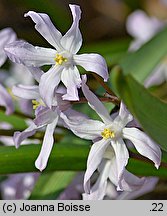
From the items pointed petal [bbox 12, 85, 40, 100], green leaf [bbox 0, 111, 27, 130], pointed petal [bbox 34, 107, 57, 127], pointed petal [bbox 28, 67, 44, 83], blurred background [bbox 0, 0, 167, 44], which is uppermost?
pointed petal [bbox 28, 67, 44, 83]

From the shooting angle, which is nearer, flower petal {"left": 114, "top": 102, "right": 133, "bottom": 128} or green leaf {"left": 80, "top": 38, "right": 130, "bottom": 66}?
flower petal {"left": 114, "top": 102, "right": 133, "bottom": 128}

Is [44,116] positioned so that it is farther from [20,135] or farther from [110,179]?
[110,179]

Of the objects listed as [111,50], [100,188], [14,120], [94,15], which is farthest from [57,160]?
[94,15]

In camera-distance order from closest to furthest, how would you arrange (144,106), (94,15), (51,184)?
(144,106) < (51,184) < (94,15)

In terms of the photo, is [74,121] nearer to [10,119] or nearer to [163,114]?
[163,114]

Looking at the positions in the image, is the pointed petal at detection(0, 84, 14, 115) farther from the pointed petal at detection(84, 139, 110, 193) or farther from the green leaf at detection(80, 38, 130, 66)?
the green leaf at detection(80, 38, 130, 66)

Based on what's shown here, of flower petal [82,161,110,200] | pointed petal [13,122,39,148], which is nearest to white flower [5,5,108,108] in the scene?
pointed petal [13,122,39,148]
